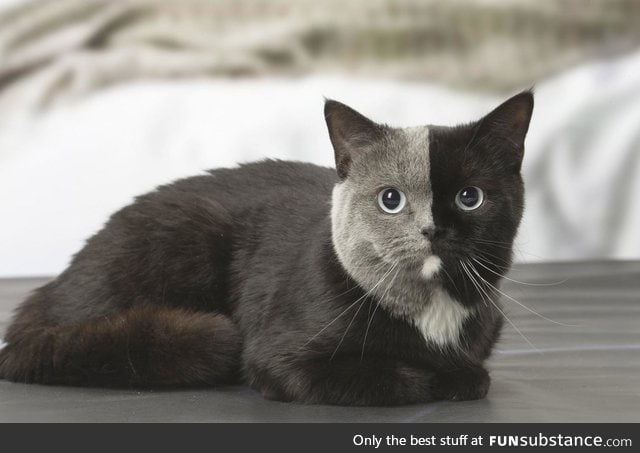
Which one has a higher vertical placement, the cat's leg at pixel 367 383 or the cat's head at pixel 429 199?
the cat's head at pixel 429 199

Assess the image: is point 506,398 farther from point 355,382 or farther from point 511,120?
point 511,120

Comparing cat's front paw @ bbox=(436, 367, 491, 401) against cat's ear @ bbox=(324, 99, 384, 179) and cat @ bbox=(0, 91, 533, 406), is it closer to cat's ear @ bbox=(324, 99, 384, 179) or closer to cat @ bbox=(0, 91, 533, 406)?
cat @ bbox=(0, 91, 533, 406)

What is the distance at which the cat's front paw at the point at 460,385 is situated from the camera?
1.93m

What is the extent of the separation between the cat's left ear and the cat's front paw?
439 millimetres

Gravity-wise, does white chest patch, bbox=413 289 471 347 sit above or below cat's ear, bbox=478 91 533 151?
below

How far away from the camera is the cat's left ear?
6.28 ft

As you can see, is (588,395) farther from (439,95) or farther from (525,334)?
(439,95)

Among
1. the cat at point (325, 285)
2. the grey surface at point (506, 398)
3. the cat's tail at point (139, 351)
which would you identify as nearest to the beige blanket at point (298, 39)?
the grey surface at point (506, 398)

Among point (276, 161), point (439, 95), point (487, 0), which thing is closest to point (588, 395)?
point (276, 161)

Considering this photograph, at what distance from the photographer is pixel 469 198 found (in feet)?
6.08

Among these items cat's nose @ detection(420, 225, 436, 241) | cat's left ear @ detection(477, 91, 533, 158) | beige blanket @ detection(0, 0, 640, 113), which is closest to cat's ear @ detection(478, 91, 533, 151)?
cat's left ear @ detection(477, 91, 533, 158)

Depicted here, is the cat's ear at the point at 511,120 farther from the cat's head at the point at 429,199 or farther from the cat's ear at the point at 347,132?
the cat's ear at the point at 347,132

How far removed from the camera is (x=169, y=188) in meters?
2.46

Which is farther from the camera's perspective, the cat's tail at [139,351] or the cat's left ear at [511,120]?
the cat's tail at [139,351]
